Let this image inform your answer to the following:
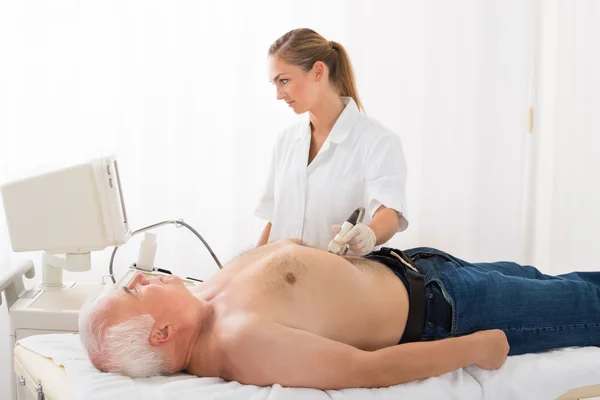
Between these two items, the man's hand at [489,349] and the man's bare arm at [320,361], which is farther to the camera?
the man's hand at [489,349]

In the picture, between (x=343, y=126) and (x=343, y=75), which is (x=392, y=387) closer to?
(x=343, y=126)

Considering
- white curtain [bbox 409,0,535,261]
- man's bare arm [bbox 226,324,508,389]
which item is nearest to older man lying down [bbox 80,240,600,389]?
man's bare arm [bbox 226,324,508,389]

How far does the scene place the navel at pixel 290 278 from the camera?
1.47 m

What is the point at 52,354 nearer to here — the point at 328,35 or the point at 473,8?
the point at 328,35

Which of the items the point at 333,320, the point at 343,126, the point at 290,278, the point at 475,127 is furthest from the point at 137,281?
the point at 475,127

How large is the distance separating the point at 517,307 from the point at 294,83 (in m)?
0.93

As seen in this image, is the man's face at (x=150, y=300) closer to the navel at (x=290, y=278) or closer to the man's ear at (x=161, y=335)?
the man's ear at (x=161, y=335)

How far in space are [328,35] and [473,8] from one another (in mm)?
640

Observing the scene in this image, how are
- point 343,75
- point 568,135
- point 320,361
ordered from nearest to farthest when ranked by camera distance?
point 320,361 → point 343,75 → point 568,135

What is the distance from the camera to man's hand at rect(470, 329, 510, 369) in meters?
1.41

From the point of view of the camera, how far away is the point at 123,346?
53.2 inches

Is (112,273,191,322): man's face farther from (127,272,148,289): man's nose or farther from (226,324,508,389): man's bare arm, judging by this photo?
(226,324,508,389): man's bare arm

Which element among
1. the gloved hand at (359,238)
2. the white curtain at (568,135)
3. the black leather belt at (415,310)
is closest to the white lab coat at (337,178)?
the gloved hand at (359,238)

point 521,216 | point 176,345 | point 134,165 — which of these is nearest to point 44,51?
point 134,165
